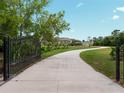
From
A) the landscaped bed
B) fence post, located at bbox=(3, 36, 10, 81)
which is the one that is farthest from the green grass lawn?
fence post, located at bbox=(3, 36, 10, 81)

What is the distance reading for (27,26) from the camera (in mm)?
39875

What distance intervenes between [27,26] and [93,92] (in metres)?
28.9

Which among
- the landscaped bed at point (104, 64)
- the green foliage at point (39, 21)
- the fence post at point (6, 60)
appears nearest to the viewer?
the fence post at point (6, 60)

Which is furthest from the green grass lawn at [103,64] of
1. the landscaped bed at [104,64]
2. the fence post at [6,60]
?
the fence post at [6,60]

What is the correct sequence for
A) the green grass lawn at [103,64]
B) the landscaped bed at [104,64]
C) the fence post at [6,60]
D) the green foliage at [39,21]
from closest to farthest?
the fence post at [6,60] → the landscaped bed at [104,64] → the green grass lawn at [103,64] → the green foliage at [39,21]

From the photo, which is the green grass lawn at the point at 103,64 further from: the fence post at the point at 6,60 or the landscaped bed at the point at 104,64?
the fence post at the point at 6,60

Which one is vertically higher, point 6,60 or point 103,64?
point 6,60

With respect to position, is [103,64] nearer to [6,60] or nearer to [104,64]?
[104,64]

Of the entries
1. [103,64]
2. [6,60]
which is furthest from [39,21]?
[6,60]

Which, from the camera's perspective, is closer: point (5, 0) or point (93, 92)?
point (93, 92)

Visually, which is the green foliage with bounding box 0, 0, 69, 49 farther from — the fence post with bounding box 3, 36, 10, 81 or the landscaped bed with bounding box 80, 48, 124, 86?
the fence post with bounding box 3, 36, 10, 81

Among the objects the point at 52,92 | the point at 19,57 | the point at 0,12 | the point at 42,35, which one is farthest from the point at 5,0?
the point at 42,35

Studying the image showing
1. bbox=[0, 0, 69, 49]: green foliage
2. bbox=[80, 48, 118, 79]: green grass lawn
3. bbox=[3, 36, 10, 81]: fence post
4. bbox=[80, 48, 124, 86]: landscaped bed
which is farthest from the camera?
bbox=[0, 0, 69, 49]: green foliage

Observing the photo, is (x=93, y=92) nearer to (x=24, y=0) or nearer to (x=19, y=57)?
(x=19, y=57)
